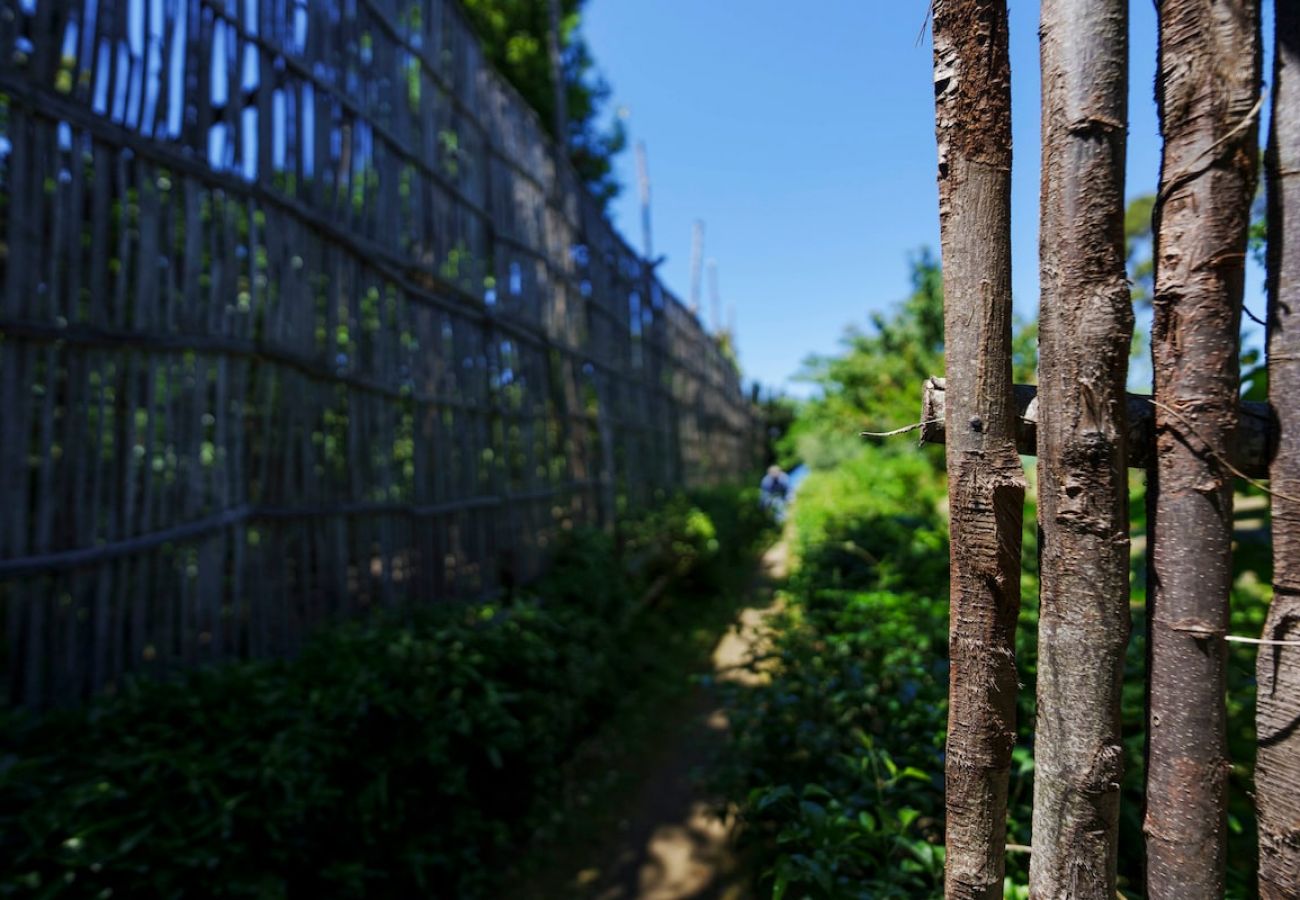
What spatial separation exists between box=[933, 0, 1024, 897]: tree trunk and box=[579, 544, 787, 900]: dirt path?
1.63 metres

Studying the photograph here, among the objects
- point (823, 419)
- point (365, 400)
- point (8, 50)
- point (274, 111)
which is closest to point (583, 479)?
point (365, 400)

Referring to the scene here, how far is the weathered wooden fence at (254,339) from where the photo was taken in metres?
2.19

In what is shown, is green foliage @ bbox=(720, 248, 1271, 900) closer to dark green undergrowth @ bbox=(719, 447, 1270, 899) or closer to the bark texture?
dark green undergrowth @ bbox=(719, 447, 1270, 899)

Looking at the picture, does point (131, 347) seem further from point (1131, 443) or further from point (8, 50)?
point (1131, 443)

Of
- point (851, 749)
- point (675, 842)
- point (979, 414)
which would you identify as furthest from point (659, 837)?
point (979, 414)

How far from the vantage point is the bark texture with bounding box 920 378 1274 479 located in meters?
0.89

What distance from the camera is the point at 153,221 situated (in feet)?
8.15

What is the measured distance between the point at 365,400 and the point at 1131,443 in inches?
132

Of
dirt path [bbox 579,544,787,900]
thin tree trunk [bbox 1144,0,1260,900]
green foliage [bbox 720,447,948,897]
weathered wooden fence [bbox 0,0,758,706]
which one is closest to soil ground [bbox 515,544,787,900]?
dirt path [bbox 579,544,787,900]

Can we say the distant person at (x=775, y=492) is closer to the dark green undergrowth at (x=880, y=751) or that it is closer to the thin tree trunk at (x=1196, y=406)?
the dark green undergrowth at (x=880, y=751)

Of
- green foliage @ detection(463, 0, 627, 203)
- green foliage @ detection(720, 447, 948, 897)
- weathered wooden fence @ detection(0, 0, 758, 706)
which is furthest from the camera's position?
green foliage @ detection(463, 0, 627, 203)

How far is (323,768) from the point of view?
2.32 m

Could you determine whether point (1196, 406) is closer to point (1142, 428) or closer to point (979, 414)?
point (1142, 428)

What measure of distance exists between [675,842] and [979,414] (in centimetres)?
322
